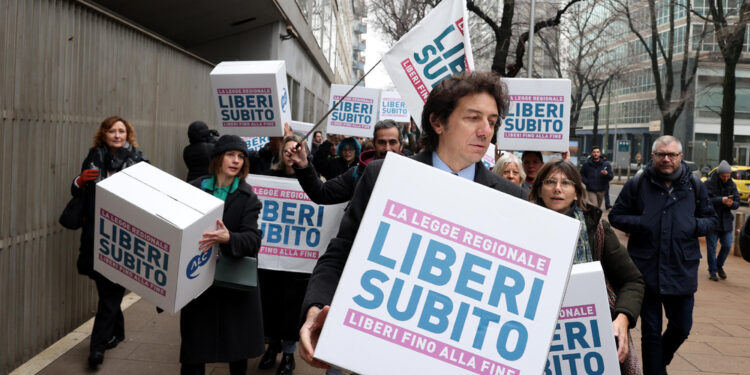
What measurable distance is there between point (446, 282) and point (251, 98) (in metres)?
4.77

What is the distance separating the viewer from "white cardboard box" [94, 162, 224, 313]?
3.43 metres

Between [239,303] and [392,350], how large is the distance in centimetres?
260

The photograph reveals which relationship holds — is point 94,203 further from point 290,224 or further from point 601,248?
point 601,248

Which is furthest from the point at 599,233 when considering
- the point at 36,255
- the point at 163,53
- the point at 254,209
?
the point at 163,53

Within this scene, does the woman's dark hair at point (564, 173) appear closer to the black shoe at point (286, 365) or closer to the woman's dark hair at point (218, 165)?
the woman's dark hair at point (218, 165)

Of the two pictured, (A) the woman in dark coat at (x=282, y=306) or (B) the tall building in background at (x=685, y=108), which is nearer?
(A) the woman in dark coat at (x=282, y=306)

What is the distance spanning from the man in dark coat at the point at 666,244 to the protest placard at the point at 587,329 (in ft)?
7.98

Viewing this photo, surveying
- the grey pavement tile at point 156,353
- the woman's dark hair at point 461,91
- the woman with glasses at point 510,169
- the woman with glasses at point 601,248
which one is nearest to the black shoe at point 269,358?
the grey pavement tile at point 156,353

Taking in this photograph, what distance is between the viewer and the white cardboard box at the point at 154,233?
135 inches

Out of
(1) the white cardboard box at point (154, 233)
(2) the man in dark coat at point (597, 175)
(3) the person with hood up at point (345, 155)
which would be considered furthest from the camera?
(2) the man in dark coat at point (597, 175)

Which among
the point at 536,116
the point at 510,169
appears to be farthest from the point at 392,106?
the point at 510,169

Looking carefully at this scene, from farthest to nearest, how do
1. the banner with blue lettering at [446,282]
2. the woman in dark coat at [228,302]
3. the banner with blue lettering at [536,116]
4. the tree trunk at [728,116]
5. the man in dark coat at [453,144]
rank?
the tree trunk at [728,116] < the banner with blue lettering at [536,116] < the woman in dark coat at [228,302] < the man in dark coat at [453,144] < the banner with blue lettering at [446,282]

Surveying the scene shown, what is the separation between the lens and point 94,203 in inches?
207

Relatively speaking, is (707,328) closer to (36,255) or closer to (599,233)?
(599,233)
